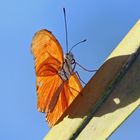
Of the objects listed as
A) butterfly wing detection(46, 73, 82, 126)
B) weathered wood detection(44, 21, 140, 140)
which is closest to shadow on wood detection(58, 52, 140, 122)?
weathered wood detection(44, 21, 140, 140)

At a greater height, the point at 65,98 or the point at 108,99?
the point at 108,99

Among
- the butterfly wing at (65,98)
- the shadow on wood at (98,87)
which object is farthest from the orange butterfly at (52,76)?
the shadow on wood at (98,87)

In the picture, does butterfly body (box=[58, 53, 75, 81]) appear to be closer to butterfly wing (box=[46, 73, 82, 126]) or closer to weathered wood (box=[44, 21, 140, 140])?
butterfly wing (box=[46, 73, 82, 126])

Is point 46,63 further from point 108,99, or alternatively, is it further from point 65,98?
point 108,99

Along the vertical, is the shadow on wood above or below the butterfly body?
above

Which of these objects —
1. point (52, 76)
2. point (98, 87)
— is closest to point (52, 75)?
point (52, 76)

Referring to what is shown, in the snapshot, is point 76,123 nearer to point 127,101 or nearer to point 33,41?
point 127,101
